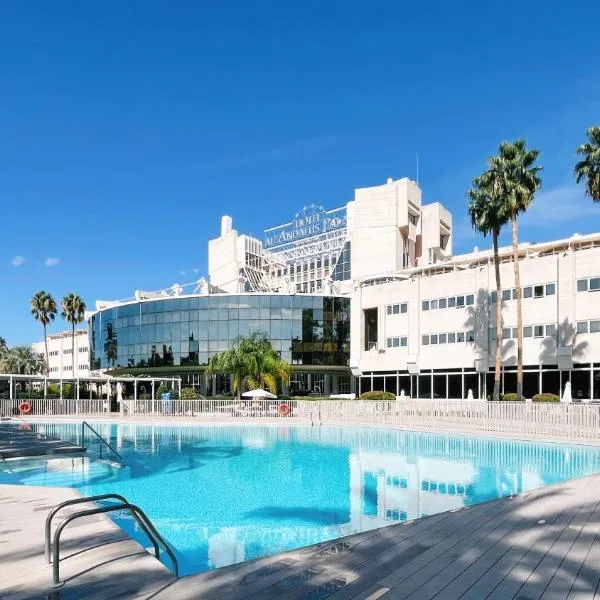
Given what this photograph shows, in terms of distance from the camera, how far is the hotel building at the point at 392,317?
3656 cm

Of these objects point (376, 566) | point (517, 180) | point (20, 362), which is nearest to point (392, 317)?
point (517, 180)

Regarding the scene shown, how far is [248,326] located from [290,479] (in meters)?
35.4

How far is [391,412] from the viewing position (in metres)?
27.2

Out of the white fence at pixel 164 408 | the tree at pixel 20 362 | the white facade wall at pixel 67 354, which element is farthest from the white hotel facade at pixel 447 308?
the white facade wall at pixel 67 354

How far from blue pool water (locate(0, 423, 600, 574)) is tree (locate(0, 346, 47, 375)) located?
215ft

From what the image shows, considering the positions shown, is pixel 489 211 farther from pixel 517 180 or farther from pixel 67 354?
pixel 67 354

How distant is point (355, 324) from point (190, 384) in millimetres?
17543

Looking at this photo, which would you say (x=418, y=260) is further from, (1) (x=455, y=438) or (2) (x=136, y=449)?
(2) (x=136, y=449)

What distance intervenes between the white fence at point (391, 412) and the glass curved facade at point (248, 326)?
17.1m

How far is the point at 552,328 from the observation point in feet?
121

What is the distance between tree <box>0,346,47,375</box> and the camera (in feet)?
264

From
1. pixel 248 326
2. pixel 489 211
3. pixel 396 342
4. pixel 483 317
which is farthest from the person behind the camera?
pixel 248 326

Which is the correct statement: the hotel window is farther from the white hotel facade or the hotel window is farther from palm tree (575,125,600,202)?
palm tree (575,125,600,202)

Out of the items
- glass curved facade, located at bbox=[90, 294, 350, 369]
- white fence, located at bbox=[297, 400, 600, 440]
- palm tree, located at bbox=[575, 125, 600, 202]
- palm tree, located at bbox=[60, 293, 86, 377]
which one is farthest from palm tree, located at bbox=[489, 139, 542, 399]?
palm tree, located at bbox=[60, 293, 86, 377]
